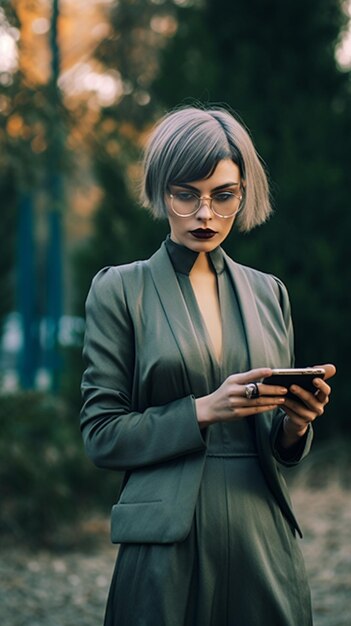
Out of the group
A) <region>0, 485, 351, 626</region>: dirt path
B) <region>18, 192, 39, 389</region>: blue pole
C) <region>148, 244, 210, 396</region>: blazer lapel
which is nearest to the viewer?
<region>148, 244, 210, 396</region>: blazer lapel

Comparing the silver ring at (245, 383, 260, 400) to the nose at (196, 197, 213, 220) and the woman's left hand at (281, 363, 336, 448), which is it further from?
the nose at (196, 197, 213, 220)

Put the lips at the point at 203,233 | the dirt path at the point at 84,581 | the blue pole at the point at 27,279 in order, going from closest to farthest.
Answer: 1. the lips at the point at 203,233
2. the dirt path at the point at 84,581
3. the blue pole at the point at 27,279

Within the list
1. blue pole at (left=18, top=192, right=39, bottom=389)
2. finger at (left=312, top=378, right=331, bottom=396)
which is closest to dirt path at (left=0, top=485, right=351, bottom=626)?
finger at (left=312, top=378, right=331, bottom=396)

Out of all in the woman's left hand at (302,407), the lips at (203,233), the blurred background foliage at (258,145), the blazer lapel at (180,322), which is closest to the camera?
the woman's left hand at (302,407)

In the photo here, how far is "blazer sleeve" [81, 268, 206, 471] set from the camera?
2.28m

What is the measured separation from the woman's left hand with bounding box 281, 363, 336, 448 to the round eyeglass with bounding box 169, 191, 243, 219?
1.57 ft

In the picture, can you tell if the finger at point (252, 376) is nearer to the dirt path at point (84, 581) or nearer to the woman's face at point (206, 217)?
the woman's face at point (206, 217)

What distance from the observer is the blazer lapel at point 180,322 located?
2348mm

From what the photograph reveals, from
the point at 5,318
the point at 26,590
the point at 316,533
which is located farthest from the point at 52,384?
the point at 26,590

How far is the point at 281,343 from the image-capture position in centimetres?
254

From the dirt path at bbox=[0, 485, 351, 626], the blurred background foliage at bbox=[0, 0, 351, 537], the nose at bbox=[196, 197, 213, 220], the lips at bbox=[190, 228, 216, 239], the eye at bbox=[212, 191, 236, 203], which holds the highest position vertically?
→ the blurred background foliage at bbox=[0, 0, 351, 537]

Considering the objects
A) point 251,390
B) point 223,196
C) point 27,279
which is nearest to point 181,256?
point 223,196

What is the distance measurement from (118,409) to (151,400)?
9 cm

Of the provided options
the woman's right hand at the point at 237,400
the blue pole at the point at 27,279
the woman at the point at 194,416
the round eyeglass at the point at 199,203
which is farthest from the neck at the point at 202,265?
the blue pole at the point at 27,279
